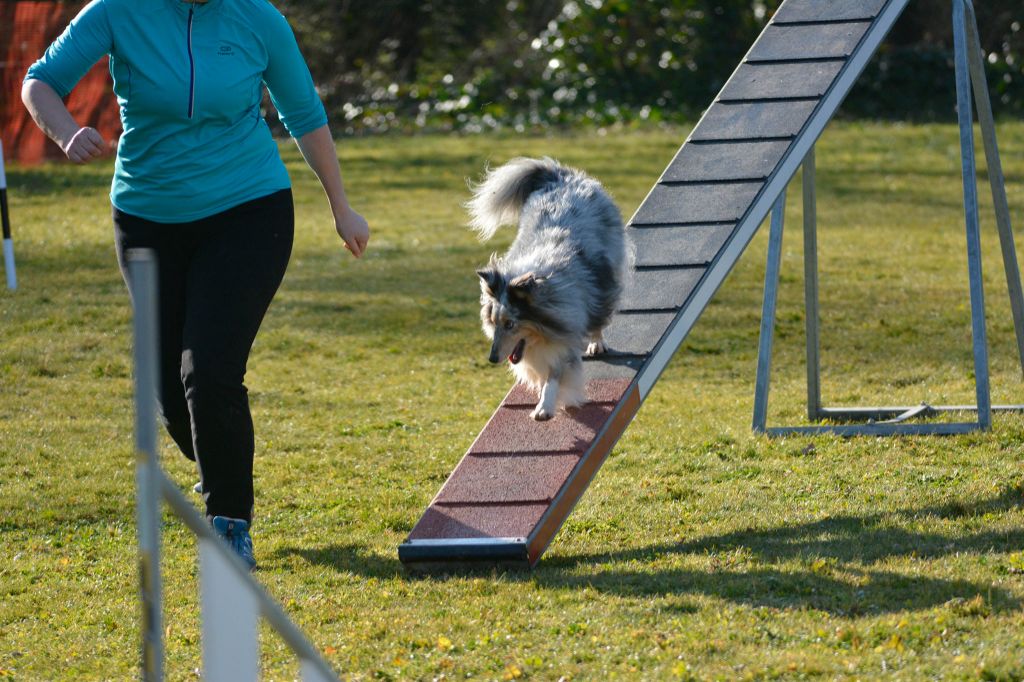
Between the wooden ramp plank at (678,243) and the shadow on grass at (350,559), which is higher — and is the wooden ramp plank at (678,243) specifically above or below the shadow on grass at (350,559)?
above

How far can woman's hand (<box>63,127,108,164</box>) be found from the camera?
12.6ft

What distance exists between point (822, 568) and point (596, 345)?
5.22 ft

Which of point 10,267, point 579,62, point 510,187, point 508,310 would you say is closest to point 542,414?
point 508,310

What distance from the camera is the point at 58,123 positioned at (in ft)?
13.1

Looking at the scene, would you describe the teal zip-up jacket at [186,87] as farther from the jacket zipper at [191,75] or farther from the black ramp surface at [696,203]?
the black ramp surface at [696,203]

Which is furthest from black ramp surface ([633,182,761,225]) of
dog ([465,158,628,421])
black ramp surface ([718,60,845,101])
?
black ramp surface ([718,60,845,101])

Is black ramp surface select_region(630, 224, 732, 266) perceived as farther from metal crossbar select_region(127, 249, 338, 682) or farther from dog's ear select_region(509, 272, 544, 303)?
metal crossbar select_region(127, 249, 338, 682)

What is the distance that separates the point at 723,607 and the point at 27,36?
564 inches

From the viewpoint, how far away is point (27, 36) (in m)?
16.0

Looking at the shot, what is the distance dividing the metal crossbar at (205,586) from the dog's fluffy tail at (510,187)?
13.5 ft

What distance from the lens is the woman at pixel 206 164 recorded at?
4.02 meters

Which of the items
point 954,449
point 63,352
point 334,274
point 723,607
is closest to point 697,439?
point 954,449

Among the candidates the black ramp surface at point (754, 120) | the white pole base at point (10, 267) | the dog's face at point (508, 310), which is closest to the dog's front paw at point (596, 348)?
the dog's face at point (508, 310)

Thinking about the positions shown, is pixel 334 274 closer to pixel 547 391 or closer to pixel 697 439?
pixel 697 439
